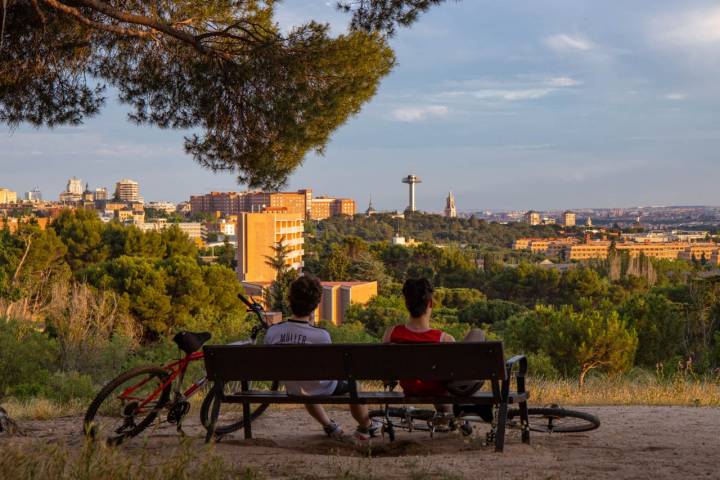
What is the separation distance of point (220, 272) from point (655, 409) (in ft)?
91.1

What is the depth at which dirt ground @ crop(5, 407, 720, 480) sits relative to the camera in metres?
3.79

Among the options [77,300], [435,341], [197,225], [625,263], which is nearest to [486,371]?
[435,341]

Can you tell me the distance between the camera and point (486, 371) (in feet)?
13.9

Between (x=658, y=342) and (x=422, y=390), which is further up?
(x=422, y=390)

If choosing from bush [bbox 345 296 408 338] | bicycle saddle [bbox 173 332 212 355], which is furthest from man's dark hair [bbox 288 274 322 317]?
bush [bbox 345 296 408 338]

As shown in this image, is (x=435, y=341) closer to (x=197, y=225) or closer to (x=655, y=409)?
(x=655, y=409)

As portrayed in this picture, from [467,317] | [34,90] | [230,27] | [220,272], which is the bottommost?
[467,317]

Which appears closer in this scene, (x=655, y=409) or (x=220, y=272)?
(x=655, y=409)

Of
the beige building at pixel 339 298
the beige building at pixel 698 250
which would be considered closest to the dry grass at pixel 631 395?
the beige building at pixel 339 298

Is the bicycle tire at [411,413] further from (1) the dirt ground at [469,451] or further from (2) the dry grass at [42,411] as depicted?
(2) the dry grass at [42,411]

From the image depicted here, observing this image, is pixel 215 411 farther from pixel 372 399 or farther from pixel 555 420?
pixel 555 420

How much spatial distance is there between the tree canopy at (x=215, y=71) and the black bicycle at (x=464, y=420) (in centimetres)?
378

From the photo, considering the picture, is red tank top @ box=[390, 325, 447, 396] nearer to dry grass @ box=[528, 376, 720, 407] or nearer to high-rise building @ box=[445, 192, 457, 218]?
dry grass @ box=[528, 376, 720, 407]

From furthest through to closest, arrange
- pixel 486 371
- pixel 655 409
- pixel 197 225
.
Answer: pixel 197 225
pixel 655 409
pixel 486 371
